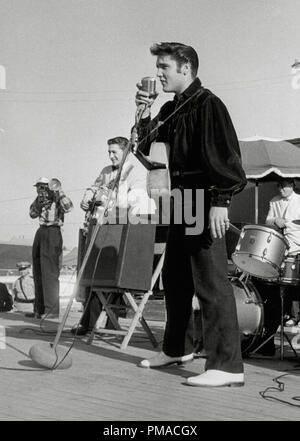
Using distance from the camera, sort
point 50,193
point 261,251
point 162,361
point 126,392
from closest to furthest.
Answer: point 126,392
point 162,361
point 261,251
point 50,193

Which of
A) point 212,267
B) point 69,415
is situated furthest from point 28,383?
point 212,267

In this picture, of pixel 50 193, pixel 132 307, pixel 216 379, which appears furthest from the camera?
pixel 50 193

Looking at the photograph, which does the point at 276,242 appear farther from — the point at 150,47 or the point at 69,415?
the point at 69,415

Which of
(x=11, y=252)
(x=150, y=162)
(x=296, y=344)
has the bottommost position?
(x=11, y=252)

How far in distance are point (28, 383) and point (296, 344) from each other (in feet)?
12.3

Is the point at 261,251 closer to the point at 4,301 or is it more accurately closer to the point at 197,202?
the point at 197,202

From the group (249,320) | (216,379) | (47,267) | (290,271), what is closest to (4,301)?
(47,267)

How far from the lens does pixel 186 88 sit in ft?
14.6

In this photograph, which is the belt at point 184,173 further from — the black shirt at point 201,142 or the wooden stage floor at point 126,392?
the wooden stage floor at point 126,392

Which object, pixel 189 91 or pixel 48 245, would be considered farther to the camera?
pixel 48 245

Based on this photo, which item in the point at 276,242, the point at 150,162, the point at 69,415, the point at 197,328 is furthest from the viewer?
the point at 197,328

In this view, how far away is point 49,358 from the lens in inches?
173

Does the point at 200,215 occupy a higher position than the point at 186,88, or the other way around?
the point at 186,88

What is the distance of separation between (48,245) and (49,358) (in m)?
5.31
